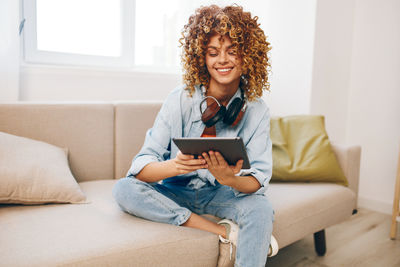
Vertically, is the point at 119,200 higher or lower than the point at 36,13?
lower

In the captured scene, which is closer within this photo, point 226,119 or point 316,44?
point 226,119

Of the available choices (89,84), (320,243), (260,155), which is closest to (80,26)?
(89,84)

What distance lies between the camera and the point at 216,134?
1.36 m

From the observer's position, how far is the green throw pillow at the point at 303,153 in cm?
175

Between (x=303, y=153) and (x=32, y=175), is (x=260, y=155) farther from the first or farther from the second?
(x=32, y=175)

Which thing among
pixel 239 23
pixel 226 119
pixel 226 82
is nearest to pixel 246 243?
pixel 226 119

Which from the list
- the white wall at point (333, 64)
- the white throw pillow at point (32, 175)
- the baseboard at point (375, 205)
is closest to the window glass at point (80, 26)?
the white throw pillow at point (32, 175)

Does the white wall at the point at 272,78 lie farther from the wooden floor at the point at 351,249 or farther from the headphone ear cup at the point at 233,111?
the headphone ear cup at the point at 233,111

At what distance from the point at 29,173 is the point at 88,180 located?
1.37 ft

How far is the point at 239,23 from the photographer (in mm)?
1328

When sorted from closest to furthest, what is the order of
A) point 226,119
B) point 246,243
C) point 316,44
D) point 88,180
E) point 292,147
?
point 246,243
point 226,119
point 88,180
point 292,147
point 316,44

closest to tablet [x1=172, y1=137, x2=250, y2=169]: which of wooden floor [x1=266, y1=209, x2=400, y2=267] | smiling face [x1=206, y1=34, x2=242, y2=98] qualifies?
smiling face [x1=206, y1=34, x2=242, y2=98]

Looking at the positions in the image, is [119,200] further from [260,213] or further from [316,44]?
[316,44]

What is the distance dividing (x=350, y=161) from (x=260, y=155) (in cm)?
80
